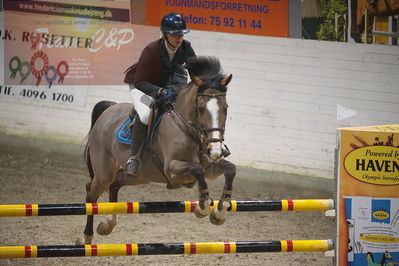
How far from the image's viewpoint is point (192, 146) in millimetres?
4992

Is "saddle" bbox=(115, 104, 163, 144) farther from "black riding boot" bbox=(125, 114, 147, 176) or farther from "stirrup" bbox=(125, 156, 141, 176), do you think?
"stirrup" bbox=(125, 156, 141, 176)

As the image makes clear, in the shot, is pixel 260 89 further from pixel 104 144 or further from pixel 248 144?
pixel 104 144

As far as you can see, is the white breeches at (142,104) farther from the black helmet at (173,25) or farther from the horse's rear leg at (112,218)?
the horse's rear leg at (112,218)

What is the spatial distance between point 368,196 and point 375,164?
229 mm

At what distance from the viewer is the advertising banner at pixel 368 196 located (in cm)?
454

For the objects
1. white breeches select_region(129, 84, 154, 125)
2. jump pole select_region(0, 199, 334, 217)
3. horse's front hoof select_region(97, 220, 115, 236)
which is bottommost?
horse's front hoof select_region(97, 220, 115, 236)

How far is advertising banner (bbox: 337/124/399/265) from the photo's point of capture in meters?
4.54

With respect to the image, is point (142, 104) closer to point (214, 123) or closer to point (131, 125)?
point (131, 125)

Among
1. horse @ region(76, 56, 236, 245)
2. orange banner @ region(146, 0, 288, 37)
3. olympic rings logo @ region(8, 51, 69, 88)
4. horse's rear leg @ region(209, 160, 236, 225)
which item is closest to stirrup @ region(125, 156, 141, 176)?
horse @ region(76, 56, 236, 245)

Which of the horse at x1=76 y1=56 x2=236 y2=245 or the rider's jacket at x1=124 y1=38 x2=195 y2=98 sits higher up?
the rider's jacket at x1=124 y1=38 x2=195 y2=98

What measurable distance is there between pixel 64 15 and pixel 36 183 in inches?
99.3

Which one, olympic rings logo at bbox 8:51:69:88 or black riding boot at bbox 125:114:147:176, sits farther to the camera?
olympic rings logo at bbox 8:51:69:88

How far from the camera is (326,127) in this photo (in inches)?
324

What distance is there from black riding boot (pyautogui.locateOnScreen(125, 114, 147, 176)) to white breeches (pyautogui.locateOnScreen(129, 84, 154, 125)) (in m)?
0.06
